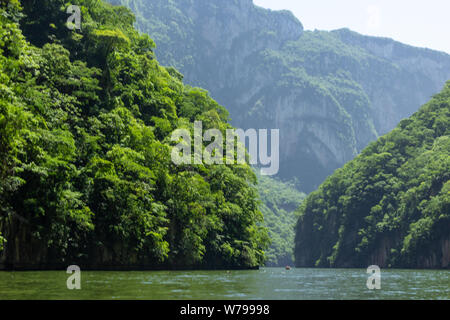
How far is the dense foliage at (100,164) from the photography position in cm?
3653

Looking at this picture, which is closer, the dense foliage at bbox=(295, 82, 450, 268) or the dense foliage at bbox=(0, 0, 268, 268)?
the dense foliage at bbox=(0, 0, 268, 268)

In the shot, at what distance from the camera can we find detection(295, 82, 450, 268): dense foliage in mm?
97062

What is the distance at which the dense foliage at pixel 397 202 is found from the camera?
97.1m

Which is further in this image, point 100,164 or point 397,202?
point 397,202

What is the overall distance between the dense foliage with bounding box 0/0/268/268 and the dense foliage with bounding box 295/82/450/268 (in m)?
38.2

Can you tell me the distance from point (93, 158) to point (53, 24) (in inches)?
709

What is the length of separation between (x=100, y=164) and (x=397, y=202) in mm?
80789

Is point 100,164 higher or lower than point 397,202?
lower

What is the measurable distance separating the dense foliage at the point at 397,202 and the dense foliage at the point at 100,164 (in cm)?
3820

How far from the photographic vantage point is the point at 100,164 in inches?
1702

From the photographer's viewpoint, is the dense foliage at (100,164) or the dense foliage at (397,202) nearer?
the dense foliage at (100,164)

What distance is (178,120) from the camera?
61.5 m
